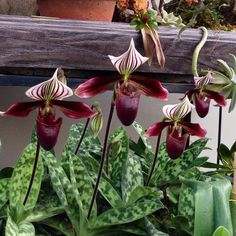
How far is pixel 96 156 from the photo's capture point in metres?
1.14

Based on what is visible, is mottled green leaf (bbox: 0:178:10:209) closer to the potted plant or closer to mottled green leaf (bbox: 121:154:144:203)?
the potted plant

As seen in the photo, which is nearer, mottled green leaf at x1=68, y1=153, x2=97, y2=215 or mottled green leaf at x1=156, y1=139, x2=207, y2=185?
mottled green leaf at x1=68, y1=153, x2=97, y2=215

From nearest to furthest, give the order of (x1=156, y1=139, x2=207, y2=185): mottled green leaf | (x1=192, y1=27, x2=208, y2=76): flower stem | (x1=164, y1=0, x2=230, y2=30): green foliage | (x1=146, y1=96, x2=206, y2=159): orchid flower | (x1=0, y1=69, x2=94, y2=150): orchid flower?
(x1=0, y1=69, x2=94, y2=150): orchid flower, (x1=146, y1=96, x2=206, y2=159): orchid flower, (x1=156, y1=139, x2=207, y2=185): mottled green leaf, (x1=192, y1=27, x2=208, y2=76): flower stem, (x1=164, y1=0, x2=230, y2=30): green foliage

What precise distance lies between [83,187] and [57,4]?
1.68 feet

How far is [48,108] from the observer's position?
78 centimetres

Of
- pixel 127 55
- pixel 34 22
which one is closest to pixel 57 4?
pixel 34 22

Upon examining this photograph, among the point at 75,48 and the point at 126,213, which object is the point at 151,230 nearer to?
the point at 126,213

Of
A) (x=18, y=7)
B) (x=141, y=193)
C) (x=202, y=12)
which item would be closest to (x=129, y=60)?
Answer: (x=141, y=193)

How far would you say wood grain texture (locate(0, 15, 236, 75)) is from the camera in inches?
43.4

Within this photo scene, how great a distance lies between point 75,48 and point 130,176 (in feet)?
1.10

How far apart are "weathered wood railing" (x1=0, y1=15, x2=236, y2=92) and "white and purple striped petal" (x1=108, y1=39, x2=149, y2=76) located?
1.21 feet

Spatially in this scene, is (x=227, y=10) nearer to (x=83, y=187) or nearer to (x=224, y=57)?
(x=224, y=57)

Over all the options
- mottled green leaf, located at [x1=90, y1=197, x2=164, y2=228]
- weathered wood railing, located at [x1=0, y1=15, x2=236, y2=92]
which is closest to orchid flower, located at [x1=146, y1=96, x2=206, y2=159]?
mottled green leaf, located at [x1=90, y1=197, x2=164, y2=228]

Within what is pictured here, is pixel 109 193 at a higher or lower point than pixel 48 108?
lower
